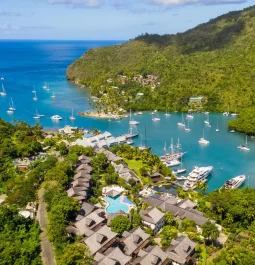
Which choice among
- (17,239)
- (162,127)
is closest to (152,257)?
(17,239)

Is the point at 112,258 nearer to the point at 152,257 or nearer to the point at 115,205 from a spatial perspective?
the point at 152,257

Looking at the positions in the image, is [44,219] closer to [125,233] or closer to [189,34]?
[125,233]

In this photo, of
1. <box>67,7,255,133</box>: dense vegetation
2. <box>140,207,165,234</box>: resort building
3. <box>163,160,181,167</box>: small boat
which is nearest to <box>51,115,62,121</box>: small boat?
<box>67,7,255,133</box>: dense vegetation

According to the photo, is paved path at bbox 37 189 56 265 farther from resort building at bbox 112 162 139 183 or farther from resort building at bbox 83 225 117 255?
resort building at bbox 112 162 139 183

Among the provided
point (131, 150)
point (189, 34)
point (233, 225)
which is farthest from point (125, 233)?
point (189, 34)

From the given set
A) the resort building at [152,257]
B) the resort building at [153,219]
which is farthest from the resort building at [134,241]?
the resort building at [153,219]

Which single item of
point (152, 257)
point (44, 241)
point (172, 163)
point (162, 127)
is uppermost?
point (152, 257)
